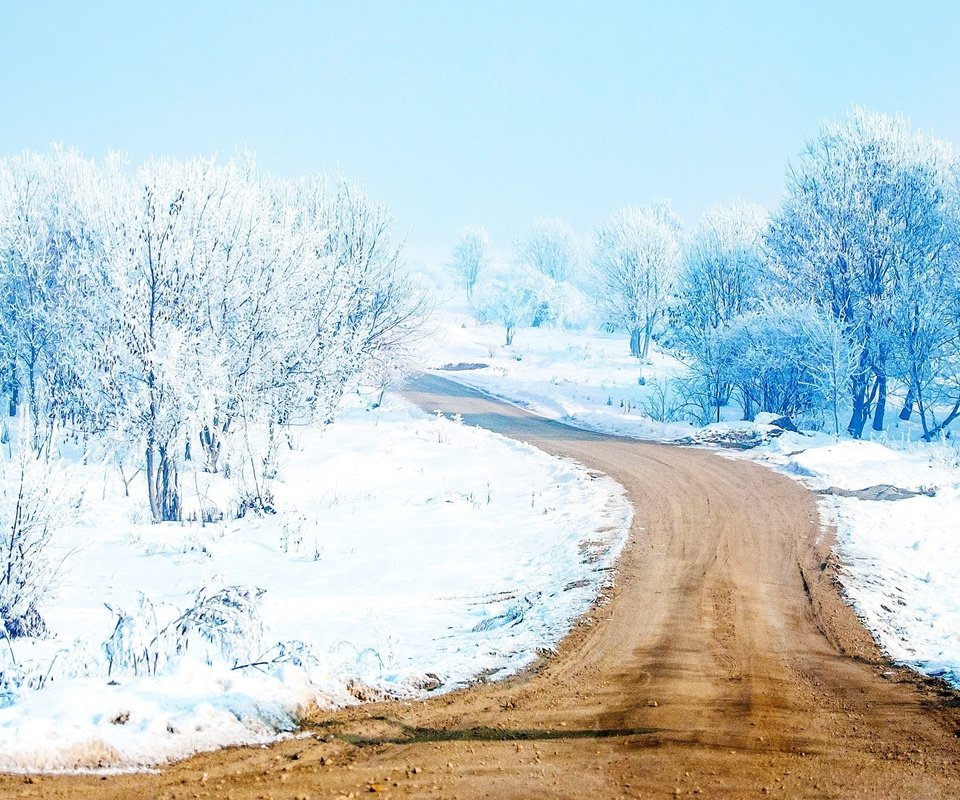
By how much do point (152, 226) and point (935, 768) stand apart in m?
18.8

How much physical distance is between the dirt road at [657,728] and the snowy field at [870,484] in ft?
2.37

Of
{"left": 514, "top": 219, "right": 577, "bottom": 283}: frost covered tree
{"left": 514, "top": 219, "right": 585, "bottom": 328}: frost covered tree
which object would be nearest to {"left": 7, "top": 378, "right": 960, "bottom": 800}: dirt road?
{"left": 514, "top": 219, "right": 585, "bottom": 328}: frost covered tree

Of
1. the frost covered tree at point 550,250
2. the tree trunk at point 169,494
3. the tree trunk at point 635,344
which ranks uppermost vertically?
the frost covered tree at point 550,250

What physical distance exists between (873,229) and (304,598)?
30710mm

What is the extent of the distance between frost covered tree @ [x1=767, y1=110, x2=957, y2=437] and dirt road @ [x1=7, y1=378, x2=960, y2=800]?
25.7m

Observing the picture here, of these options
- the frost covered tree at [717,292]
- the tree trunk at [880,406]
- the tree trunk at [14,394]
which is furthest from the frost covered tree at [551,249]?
the tree trunk at [14,394]

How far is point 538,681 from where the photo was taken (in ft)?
24.8

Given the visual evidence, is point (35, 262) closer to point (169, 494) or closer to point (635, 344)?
point (169, 494)

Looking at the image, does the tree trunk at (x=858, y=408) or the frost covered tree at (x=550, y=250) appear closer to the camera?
the tree trunk at (x=858, y=408)

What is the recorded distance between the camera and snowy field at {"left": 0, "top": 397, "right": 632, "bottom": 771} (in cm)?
600

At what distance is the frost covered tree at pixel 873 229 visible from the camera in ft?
105

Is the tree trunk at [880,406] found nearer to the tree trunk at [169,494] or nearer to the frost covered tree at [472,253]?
the tree trunk at [169,494]

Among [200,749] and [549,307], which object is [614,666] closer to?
[200,749]

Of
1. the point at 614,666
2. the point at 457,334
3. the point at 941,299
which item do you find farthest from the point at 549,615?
the point at 457,334
